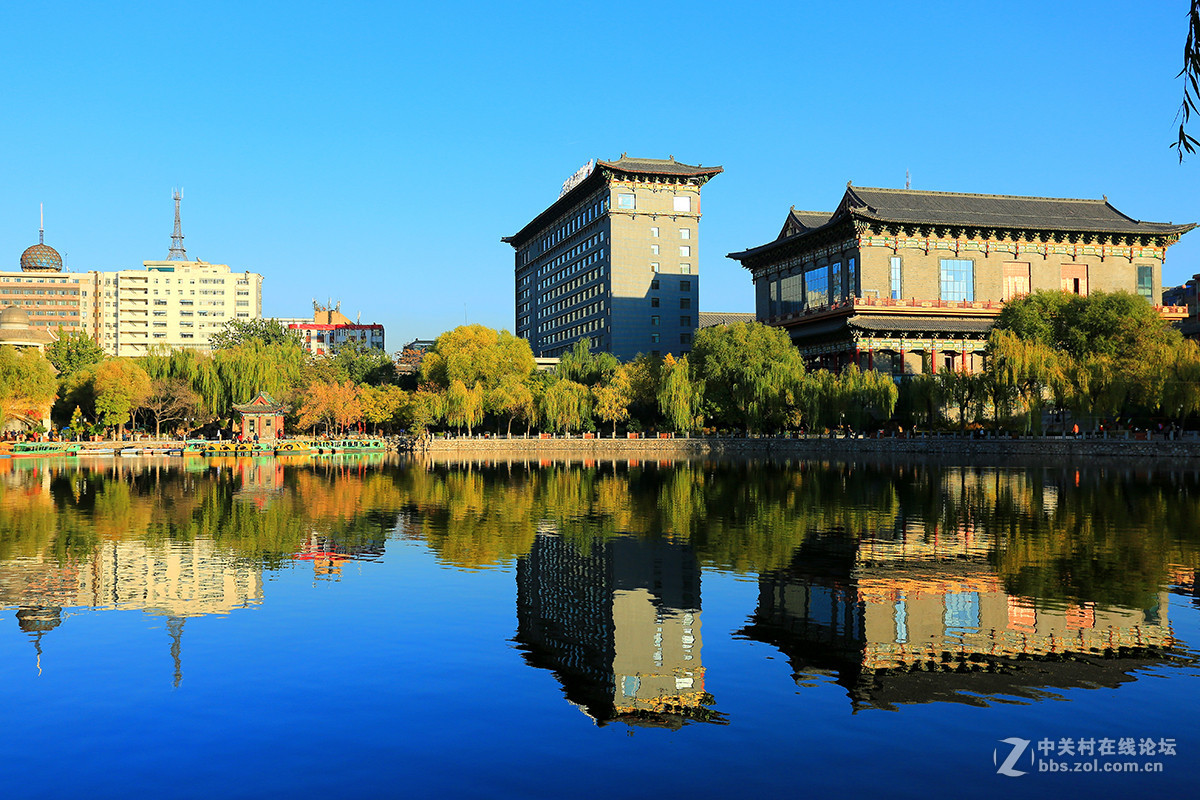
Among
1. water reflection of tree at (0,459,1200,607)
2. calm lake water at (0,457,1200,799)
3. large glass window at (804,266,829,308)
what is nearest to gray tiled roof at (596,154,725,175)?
large glass window at (804,266,829,308)

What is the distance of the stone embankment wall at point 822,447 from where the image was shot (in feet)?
163

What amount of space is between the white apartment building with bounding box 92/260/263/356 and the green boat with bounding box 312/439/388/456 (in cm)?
8639

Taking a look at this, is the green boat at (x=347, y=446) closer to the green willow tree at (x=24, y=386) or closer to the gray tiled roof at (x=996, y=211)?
the green willow tree at (x=24, y=386)

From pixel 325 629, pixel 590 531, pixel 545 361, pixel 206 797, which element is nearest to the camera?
pixel 206 797

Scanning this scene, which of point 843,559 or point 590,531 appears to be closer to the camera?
point 843,559

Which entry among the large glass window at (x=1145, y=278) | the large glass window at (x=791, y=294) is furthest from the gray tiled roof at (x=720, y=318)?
the large glass window at (x=1145, y=278)

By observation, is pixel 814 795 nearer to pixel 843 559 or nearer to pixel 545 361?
pixel 843 559

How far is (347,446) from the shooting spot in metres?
70.4

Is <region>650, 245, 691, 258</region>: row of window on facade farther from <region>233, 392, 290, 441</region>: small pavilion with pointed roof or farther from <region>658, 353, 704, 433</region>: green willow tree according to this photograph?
<region>233, 392, 290, 441</region>: small pavilion with pointed roof

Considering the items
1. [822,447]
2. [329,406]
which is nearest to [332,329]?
[329,406]

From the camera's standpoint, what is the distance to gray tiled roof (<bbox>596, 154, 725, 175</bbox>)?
102 metres

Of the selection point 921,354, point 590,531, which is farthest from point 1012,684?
point 921,354

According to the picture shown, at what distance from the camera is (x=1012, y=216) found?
242 feet

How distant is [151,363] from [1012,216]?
6866 cm
